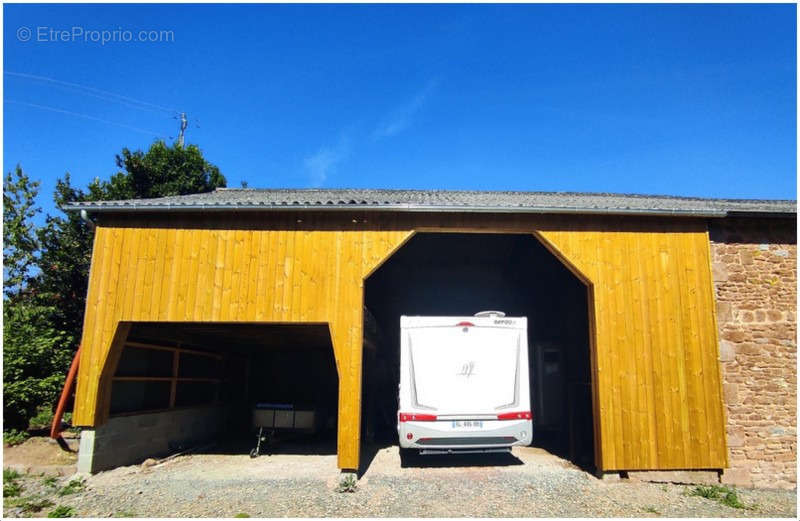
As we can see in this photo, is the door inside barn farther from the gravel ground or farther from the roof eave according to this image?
the roof eave

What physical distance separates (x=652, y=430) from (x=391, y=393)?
710cm

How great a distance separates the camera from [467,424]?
7371mm

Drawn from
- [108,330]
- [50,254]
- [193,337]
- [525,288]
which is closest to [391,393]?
[525,288]

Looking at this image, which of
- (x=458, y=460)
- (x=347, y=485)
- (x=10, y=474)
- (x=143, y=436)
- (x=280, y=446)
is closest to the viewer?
(x=347, y=485)

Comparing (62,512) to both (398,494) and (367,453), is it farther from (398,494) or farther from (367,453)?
(367,453)

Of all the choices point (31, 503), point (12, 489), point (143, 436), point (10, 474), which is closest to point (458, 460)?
point (143, 436)

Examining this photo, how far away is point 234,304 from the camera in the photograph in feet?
24.6

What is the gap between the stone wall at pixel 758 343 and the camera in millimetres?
7391

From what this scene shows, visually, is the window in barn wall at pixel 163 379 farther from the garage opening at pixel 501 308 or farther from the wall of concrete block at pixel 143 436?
the garage opening at pixel 501 308

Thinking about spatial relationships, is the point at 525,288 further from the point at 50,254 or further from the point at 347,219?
the point at 50,254

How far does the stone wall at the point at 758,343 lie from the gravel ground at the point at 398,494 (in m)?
0.54

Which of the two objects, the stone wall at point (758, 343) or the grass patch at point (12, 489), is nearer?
the grass patch at point (12, 489)

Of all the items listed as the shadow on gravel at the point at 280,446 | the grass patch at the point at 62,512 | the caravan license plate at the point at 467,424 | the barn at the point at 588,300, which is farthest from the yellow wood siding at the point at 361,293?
the shadow on gravel at the point at 280,446

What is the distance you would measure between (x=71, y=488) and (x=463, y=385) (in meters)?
5.59
